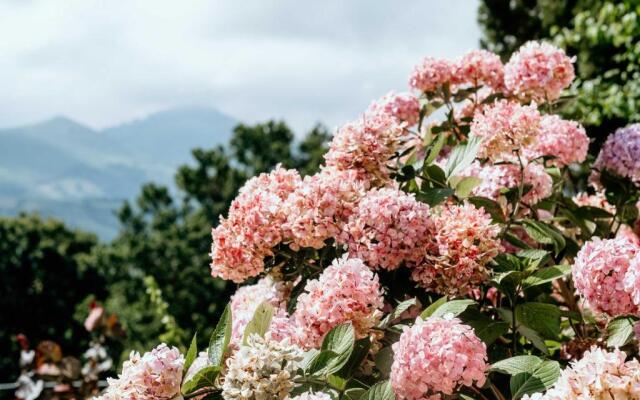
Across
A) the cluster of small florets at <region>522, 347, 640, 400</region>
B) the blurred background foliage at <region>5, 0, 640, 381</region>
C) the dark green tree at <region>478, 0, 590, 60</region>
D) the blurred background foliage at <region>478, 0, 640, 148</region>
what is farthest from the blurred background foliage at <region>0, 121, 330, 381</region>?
the cluster of small florets at <region>522, 347, 640, 400</region>

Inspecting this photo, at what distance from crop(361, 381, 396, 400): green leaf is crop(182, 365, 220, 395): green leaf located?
30cm

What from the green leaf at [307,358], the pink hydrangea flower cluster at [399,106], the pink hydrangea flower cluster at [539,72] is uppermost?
the pink hydrangea flower cluster at [539,72]

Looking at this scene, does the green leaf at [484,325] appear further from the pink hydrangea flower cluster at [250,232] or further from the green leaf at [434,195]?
the pink hydrangea flower cluster at [250,232]

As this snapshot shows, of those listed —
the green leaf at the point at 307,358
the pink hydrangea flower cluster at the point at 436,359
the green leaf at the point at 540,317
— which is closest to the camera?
the pink hydrangea flower cluster at the point at 436,359

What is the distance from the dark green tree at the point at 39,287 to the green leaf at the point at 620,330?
3345 centimetres

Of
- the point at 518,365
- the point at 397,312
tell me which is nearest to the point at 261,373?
the point at 397,312

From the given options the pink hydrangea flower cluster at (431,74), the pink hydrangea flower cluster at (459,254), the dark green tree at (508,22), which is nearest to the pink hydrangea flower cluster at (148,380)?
the pink hydrangea flower cluster at (459,254)

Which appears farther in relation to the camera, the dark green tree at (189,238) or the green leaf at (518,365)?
the dark green tree at (189,238)

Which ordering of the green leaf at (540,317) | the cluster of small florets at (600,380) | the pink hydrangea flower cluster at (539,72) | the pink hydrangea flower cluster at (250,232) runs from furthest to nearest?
the pink hydrangea flower cluster at (539,72)
the pink hydrangea flower cluster at (250,232)
the green leaf at (540,317)
the cluster of small florets at (600,380)

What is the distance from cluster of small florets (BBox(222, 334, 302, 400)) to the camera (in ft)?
4.12

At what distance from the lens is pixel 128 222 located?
47.6 meters

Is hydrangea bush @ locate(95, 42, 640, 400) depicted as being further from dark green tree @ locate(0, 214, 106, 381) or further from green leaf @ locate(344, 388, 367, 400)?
dark green tree @ locate(0, 214, 106, 381)

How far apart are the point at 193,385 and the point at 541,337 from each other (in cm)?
87

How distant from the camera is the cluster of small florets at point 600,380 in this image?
3.49 ft
